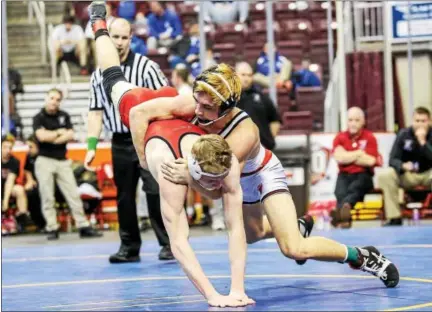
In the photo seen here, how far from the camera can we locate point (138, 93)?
6379 millimetres

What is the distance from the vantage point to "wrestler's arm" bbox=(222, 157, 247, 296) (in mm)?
5395

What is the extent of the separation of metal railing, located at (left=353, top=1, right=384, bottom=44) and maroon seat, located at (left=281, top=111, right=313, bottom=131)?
4.31 ft

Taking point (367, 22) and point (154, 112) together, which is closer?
point (154, 112)

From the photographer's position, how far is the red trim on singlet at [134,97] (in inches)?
248

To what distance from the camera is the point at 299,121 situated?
1559 centimetres

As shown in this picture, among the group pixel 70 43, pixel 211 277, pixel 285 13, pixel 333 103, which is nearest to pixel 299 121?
pixel 333 103

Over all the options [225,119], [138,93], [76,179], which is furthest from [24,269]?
[76,179]

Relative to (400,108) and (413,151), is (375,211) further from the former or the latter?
(400,108)

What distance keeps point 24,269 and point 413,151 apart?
520 centimetres

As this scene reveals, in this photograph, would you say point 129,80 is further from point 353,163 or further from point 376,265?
point 353,163

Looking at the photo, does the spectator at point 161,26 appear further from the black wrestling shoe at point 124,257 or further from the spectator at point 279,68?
the black wrestling shoe at point 124,257

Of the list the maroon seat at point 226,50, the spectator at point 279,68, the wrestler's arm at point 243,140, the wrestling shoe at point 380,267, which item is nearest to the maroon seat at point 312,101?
the spectator at point 279,68

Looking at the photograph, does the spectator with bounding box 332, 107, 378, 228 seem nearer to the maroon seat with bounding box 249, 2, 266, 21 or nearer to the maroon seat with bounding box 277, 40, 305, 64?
the maroon seat with bounding box 277, 40, 305, 64

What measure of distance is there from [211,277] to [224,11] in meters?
11.4
